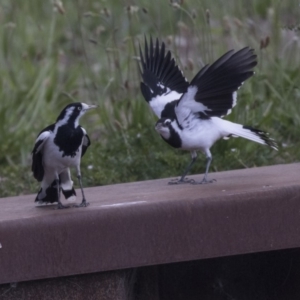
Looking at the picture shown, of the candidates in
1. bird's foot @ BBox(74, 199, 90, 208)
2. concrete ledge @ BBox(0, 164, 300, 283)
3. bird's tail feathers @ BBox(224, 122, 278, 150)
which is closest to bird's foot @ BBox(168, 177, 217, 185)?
bird's tail feathers @ BBox(224, 122, 278, 150)

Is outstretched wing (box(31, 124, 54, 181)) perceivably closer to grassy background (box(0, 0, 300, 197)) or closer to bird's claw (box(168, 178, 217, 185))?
bird's claw (box(168, 178, 217, 185))

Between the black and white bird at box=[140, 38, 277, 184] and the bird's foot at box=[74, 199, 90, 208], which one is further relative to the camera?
the black and white bird at box=[140, 38, 277, 184]

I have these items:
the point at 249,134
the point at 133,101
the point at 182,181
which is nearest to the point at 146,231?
the point at 182,181

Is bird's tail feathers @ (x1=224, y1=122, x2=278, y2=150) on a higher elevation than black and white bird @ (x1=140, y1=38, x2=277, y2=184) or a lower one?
lower

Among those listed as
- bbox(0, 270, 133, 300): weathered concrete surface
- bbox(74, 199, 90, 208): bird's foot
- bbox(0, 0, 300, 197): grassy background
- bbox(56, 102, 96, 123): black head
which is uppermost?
bbox(56, 102, 96, 123): black head

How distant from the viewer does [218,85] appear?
4039mm

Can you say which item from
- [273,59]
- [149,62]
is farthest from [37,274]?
[273,59]

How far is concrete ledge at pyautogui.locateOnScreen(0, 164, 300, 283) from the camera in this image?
3.27 meters

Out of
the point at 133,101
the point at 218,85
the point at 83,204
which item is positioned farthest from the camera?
the point at 133,101

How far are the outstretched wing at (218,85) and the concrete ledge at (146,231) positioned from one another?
24.1 inches

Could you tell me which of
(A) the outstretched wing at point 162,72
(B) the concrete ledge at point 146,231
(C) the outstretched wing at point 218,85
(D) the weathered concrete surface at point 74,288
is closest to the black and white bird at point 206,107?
(C) the outstretched wing at point 218,85

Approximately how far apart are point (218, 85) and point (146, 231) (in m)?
0.97

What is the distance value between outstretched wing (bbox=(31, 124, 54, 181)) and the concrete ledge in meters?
0.15

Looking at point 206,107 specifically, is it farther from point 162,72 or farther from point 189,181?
point 162,72
